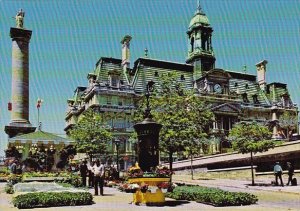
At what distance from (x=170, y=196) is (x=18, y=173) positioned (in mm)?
15077

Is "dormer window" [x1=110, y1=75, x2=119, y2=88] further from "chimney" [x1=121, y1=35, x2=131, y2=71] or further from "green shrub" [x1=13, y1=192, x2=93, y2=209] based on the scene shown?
"green shrub" [x1=13, y1=192, x2=93, y2=209]

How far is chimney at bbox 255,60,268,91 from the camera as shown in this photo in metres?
103

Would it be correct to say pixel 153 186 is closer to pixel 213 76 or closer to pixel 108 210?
pixel 108 210

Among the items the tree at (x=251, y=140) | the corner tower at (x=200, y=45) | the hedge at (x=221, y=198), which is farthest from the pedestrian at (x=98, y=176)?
the corner tower at (x=200, y=45)

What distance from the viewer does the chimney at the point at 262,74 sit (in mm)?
103312

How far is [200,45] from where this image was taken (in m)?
Answer: 96.1

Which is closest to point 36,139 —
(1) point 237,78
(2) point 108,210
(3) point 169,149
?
(3) point 169,149

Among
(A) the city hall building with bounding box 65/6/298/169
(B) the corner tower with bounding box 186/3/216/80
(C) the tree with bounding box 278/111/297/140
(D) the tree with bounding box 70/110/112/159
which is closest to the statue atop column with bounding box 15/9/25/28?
(D) the tree with bounding box 70/110/112/159

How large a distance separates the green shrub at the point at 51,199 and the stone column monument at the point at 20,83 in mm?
28808

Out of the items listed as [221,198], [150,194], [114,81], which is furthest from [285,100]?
[150,194]

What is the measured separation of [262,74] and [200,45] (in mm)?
18012

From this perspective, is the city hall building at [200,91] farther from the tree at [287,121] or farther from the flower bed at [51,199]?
the flower bed at [51,199]

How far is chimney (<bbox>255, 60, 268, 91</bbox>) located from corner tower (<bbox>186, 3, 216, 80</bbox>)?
1408 cm

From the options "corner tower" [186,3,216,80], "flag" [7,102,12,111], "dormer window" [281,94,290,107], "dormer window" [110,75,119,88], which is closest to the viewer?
"flag" [7,102,12,111]
